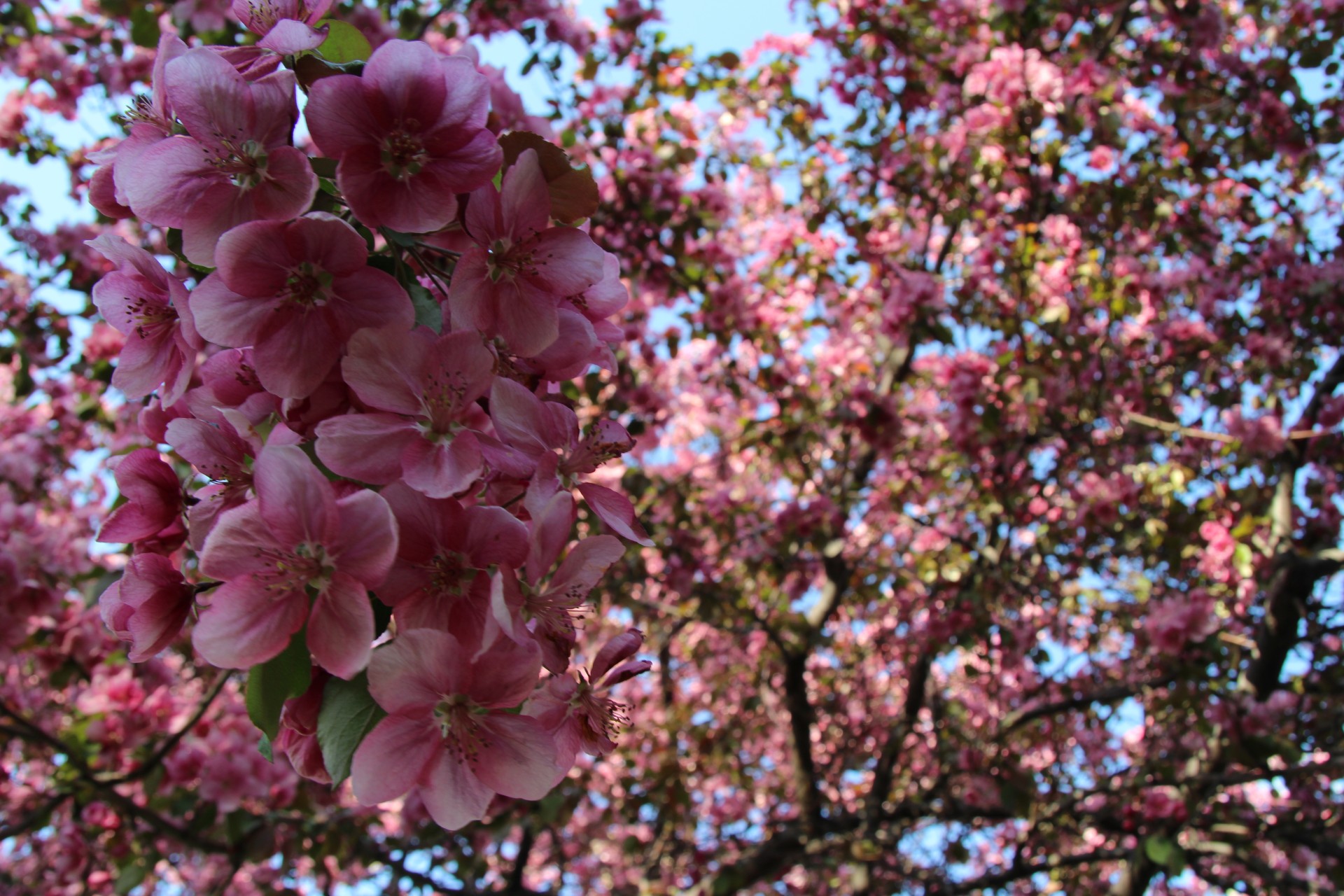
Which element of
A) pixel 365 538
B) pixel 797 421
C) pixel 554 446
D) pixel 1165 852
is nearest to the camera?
pixel 365 538

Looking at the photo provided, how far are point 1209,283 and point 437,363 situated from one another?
371cm

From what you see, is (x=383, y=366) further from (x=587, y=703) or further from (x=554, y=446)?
(x=587, y=703)

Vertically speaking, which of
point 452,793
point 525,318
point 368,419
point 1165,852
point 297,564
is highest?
point 1165,852

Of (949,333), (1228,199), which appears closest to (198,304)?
(949,333)

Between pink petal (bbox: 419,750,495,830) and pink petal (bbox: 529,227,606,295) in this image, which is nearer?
pink petal (bbox: 419,750,495,830)

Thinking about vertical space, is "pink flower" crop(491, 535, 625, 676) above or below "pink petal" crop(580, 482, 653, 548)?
below

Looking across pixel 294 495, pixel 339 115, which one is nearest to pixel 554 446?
pixel 294 495

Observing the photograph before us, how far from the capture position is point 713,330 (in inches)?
139

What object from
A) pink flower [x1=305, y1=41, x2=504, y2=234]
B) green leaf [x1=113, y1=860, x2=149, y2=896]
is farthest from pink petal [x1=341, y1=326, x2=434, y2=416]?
green leaf [x1=113, y1=860, x2=149, y2=896]

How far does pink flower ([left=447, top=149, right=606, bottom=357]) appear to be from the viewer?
72 centimetres

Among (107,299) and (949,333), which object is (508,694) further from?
(949,333)

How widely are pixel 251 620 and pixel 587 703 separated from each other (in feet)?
0.87

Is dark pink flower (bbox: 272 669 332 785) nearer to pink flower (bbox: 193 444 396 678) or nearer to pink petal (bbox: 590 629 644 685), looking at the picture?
pink flower (bbox: 193 444 396 678)

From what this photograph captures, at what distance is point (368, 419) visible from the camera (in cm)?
65
